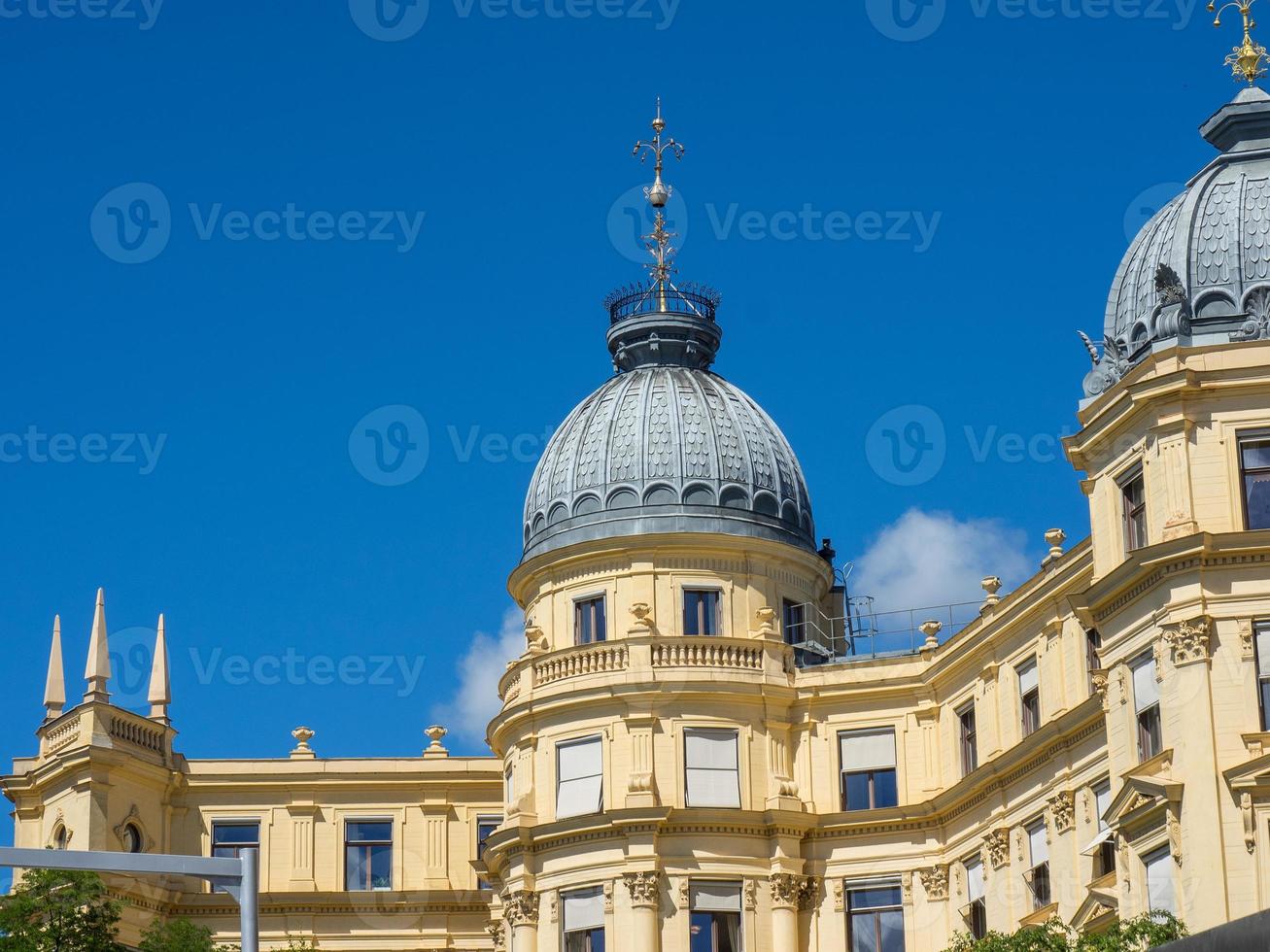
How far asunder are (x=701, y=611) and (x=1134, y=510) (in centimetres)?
1972

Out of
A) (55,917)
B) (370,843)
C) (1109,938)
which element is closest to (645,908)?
(370,843)

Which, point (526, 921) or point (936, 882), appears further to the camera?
point (526, 921)

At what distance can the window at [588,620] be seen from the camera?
74250mm

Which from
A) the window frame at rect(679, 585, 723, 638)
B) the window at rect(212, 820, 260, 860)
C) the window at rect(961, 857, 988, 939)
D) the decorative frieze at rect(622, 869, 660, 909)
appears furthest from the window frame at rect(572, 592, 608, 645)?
the window at rect(212, 820, 260, 860)

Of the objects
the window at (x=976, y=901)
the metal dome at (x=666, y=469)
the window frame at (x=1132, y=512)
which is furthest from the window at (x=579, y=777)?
the window frame at (x=1132, y=512)

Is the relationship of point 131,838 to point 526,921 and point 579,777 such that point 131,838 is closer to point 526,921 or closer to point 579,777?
point 526,921

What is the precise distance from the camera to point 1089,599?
57.3 meters

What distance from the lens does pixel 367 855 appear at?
80312 millimetres

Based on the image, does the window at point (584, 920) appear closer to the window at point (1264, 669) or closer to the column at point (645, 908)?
the column at point (645, 908)

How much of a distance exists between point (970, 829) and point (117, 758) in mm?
26100

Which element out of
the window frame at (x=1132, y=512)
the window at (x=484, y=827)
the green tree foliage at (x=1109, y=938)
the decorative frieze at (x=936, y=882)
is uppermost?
the window frame at (x=1132, y=512)

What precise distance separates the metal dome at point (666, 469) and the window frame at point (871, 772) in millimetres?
6671

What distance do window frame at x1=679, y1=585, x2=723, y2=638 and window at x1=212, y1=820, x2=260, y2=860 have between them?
52.9ft

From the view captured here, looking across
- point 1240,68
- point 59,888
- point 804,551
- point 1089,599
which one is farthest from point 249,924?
point 804,551
